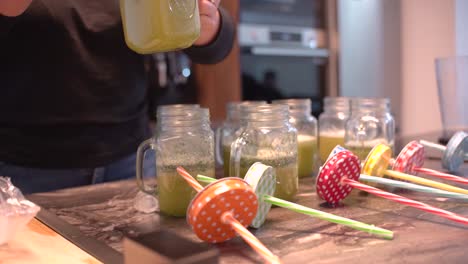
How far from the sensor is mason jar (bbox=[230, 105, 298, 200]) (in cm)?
83

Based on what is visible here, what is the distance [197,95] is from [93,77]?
4.42 ft

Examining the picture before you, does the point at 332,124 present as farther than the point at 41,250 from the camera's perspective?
Yes

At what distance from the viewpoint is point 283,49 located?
2.52 metres

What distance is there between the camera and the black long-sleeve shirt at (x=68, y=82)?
3.49ft

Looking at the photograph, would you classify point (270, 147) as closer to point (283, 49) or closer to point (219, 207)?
point (219, 207)

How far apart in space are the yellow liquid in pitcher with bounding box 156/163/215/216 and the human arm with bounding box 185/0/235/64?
39 centimetres

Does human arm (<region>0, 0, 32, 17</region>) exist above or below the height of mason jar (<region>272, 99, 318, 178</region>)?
above

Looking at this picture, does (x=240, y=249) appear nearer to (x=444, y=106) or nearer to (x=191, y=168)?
(x=191, y=168)

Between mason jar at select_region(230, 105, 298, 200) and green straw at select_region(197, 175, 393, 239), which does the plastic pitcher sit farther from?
green straw at select_region(197, 175, 393, 239)

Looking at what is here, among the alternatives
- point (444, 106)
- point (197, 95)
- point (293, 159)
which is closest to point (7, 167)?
point (293, 159)

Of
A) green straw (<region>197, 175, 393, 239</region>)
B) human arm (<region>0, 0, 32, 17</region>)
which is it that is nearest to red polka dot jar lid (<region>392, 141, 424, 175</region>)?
green straw (<region>197, 175, 393, 239</region>)

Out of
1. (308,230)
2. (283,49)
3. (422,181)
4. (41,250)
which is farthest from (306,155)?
(283,49)

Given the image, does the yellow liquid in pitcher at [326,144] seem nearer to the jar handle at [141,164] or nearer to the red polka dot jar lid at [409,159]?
the red polka dot jar lid at [409,159]

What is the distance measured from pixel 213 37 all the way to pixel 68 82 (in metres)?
0.36
